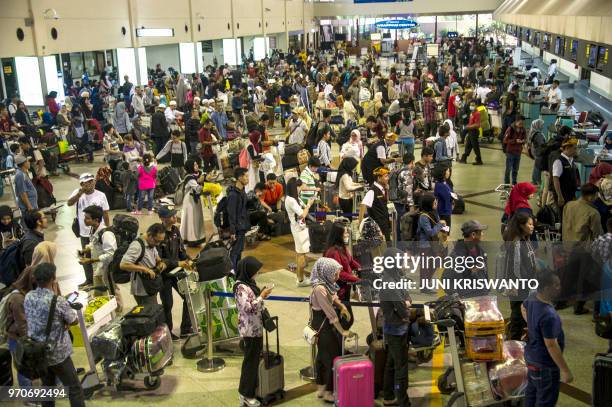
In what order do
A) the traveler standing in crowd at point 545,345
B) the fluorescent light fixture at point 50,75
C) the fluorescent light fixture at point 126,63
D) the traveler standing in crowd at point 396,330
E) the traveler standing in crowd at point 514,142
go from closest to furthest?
the traveler standing in crowd at point 545,345 < the traveler standing in crowd at point 396,330 < the traveler standing in crowd at point 514,142 < the fluorescent light fixture at point 50,75 < the fluorescent light fixture at point 126,63

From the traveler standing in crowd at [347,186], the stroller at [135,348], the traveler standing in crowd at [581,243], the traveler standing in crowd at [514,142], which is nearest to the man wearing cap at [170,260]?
the stroller at [135,348]

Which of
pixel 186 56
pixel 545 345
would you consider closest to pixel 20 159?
pixel 545 345

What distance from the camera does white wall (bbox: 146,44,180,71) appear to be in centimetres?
3288

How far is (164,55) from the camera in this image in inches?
1307

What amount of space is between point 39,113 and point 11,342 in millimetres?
14287

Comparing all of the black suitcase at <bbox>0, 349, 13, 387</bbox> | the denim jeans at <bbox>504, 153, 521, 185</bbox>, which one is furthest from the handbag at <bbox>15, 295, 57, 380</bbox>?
the denim jeans at <bbox>504, 153, 521, 185</bbox>

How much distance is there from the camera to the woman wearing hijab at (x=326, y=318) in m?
5.84

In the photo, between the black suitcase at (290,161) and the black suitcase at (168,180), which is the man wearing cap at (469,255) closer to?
the black suitcase at (290,161)

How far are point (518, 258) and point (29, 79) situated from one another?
17.8m

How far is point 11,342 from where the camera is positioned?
6.31 meters

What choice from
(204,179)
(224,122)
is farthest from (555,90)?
(204,179)

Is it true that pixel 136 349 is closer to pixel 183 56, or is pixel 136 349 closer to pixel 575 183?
pixel 575 183

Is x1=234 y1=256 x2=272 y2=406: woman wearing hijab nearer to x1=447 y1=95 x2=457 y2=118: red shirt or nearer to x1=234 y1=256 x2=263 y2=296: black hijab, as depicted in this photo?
x1=234 y1=256 x2=263 y2=296: black hijab

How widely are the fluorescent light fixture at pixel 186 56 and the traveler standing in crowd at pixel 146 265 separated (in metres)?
25.2
